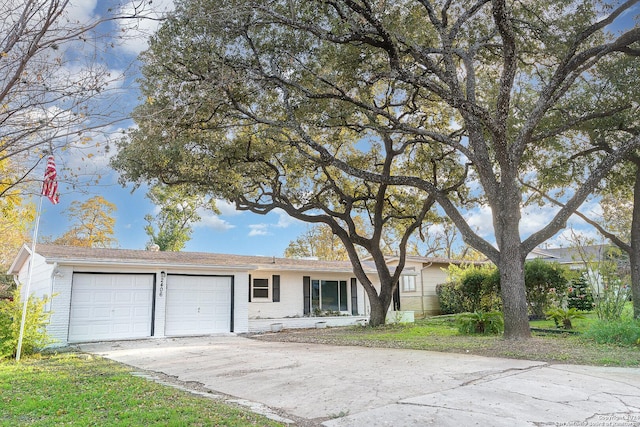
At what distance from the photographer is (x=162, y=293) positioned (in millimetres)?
14586

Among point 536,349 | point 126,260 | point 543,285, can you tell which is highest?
point 126,260

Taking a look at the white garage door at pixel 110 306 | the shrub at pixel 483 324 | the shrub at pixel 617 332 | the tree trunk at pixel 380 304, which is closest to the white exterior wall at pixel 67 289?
the white garage door at pixel 110 306

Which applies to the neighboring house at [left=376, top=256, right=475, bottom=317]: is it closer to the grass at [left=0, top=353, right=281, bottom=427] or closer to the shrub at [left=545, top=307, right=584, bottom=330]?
the shrub at [left=545, top=307, right=584, bottom=330]

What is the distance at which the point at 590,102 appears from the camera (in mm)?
12812

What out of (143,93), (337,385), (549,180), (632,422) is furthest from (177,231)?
(632,422)

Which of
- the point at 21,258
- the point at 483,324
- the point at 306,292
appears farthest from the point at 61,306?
the point at 483,324

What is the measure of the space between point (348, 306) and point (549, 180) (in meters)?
10.3

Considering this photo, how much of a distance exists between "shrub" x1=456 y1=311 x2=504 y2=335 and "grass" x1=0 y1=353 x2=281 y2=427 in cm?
871

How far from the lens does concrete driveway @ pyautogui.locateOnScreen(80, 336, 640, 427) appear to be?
4359mm

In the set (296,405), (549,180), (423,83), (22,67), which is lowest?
(296,405)

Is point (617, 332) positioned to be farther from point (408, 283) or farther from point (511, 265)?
point (408, 283)

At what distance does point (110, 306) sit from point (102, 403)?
365 inches

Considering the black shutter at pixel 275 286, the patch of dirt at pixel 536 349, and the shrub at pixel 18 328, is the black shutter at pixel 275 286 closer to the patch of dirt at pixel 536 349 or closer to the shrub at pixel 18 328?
the patch of dirt at pixel 536 349

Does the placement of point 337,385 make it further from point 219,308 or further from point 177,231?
point 177,231
